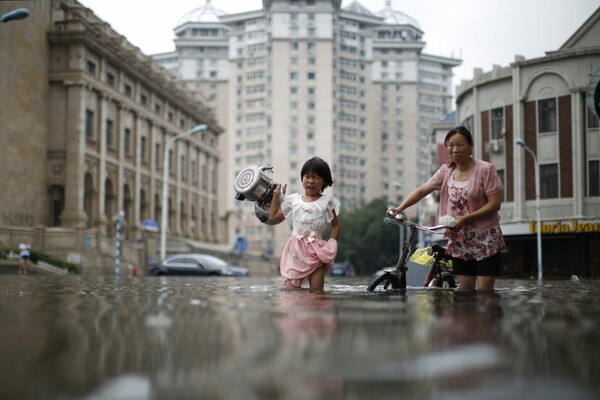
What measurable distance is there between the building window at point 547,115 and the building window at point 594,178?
2.44 meters

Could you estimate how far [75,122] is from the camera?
5125 cm

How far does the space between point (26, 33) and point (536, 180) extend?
3106 cm

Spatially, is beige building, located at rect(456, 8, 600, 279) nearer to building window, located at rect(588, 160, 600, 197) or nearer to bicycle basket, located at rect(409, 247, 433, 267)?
building window, located at rect(588, 160, 600, 197)

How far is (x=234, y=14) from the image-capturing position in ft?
434

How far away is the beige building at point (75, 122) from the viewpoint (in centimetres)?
4744

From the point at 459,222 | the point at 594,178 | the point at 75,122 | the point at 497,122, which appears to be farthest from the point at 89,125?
the point at 459,222

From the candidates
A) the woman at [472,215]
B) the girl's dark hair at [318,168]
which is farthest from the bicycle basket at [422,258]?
the girl's dark hair at [318,168]

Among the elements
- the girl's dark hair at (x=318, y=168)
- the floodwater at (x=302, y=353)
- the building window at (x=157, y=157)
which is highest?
the building window at (x=157, y=157)

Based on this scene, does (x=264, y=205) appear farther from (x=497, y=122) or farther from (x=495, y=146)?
(x=497, y=122)

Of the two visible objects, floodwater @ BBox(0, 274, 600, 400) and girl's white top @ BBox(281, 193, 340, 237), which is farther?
girl's white top @ BBox(281, 193, 340, 237)

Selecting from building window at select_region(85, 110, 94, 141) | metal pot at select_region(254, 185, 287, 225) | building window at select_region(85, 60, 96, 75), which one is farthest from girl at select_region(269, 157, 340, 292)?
Result: building window at select_region(85, 110, 94, 141)

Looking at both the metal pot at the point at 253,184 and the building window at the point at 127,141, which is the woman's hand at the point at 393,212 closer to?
the metal pot at the point at 253,184

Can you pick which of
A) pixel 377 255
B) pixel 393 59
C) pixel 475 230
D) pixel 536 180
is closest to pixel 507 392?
pixel 475 230

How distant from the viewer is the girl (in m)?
8.27
